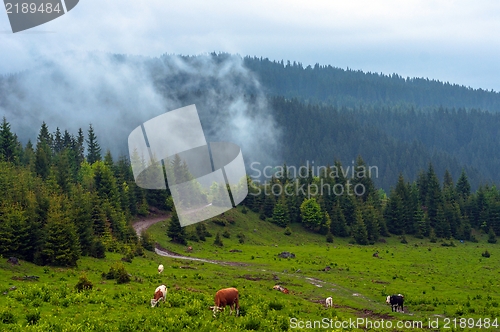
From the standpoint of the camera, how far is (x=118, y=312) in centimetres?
2664

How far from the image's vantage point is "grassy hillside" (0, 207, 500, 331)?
2489cm

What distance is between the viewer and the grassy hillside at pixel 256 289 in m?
24.9

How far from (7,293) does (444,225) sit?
10265cm

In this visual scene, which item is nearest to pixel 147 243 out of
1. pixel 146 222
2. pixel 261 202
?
→ pixel 146 222

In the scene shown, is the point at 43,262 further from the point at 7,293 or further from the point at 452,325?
the point at 452,325

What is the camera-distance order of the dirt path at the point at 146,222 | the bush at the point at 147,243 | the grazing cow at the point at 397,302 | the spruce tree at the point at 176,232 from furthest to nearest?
the dirt path at the point at 146,222 < the spruce tree at the point at 176,232 < the bush at the point at 147,243 < the grazing cow at the point at 397,302

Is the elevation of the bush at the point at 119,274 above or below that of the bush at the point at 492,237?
above

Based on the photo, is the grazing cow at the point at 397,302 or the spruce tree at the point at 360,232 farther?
the spruce tree at the point at 360,232

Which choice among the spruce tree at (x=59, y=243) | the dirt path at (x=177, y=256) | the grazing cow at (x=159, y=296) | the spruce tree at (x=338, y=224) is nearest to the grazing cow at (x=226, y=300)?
the grazing cow at (x=159, y=296)

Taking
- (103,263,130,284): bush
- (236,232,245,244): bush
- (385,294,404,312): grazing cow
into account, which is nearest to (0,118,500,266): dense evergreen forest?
(236,232,245,244): bush

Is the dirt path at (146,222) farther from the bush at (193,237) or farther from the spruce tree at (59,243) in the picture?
the spruce tree at (59,243)

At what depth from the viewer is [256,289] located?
136ft

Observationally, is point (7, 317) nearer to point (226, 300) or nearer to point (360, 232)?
point (226, 300)

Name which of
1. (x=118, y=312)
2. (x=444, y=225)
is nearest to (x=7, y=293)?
(x=118, y=312)
